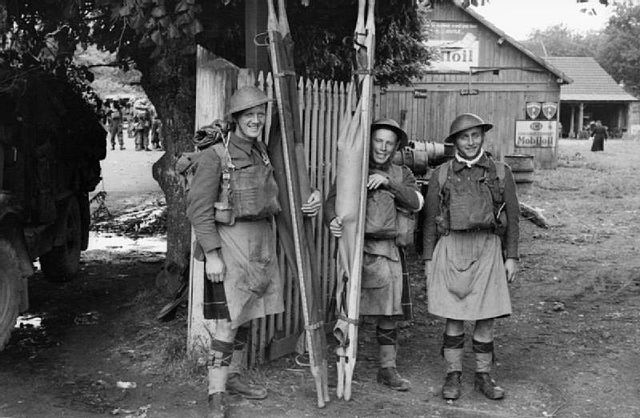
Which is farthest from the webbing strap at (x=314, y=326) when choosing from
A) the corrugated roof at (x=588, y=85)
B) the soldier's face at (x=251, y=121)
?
the corrugated roof at (x=588, y=85)

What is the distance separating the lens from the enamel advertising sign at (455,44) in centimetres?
2397

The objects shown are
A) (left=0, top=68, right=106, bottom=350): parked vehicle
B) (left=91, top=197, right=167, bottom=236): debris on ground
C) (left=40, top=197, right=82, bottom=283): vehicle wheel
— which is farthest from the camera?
(left=91, top=197, right=167, bottom=236): debris on ground

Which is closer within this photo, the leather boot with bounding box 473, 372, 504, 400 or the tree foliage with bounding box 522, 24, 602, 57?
the leather boot with bounding box 473, 372, 504, 400

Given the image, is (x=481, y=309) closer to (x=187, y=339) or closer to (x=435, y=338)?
(x=435, y=338)

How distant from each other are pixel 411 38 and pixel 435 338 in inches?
288

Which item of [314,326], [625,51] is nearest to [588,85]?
[625,51]

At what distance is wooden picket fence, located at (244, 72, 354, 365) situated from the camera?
5559 millimetres

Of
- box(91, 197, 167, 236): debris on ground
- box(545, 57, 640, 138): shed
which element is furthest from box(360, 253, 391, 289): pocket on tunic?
box(545, 57, 640, 138): shed

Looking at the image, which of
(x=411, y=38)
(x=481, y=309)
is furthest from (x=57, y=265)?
(x=411, y=38)

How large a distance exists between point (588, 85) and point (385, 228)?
45894mm

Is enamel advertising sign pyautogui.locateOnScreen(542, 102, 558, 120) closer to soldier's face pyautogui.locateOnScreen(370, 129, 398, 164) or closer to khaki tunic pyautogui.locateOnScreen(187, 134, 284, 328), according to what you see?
soldier's face pyautogui.locateOnScreen(370, 129, 398, 164)

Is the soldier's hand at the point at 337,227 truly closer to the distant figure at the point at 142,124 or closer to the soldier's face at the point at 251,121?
the soldier's face at the point at 251,121

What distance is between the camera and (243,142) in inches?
186

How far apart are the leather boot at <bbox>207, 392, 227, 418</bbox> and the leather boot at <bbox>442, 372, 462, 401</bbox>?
4.73 feet
